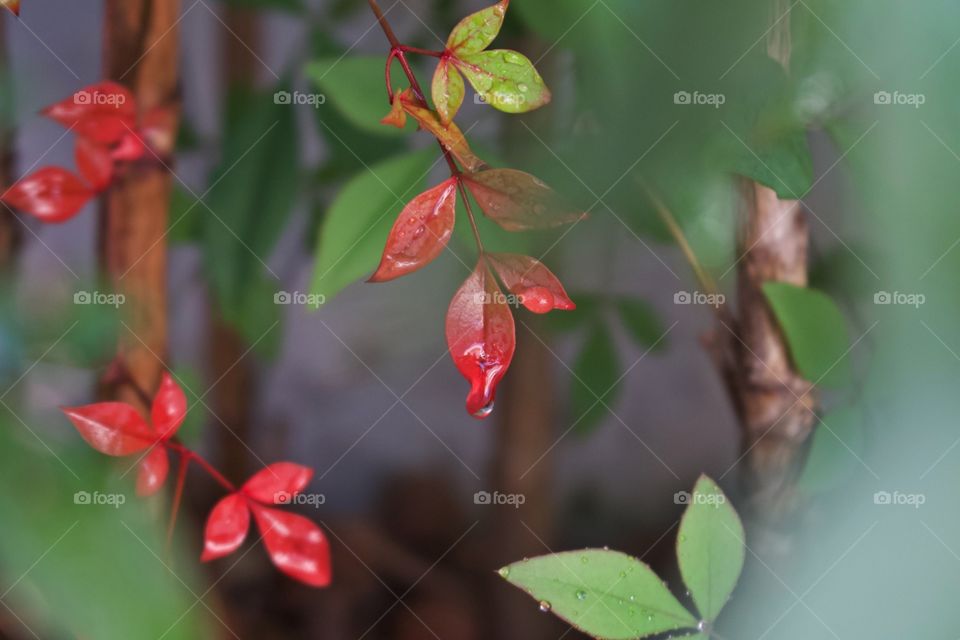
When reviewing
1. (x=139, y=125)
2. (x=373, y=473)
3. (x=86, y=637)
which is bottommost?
(x=373, y=473)

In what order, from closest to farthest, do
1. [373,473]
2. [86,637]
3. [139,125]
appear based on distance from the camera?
[86,637], [139,125], [373,473]

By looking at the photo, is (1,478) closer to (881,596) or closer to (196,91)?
(196,91)

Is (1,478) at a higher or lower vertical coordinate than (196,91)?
lower

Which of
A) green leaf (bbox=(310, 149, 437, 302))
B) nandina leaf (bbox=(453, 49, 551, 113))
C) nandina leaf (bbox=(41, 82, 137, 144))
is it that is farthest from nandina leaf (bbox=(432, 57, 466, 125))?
nandina leaf (bbox=(41, 82, 137, 144))

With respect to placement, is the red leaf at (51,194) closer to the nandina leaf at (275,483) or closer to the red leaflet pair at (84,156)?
the red leaflet pair at (84,156)

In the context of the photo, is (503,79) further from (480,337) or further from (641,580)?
(641,580)

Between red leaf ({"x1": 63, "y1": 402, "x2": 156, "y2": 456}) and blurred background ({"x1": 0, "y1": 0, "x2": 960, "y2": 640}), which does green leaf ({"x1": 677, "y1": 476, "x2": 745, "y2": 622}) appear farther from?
red leaf ({"x1": 63, "y1": 402, "x2": 156, "y2": 456})

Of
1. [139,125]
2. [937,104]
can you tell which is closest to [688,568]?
[937,104]
